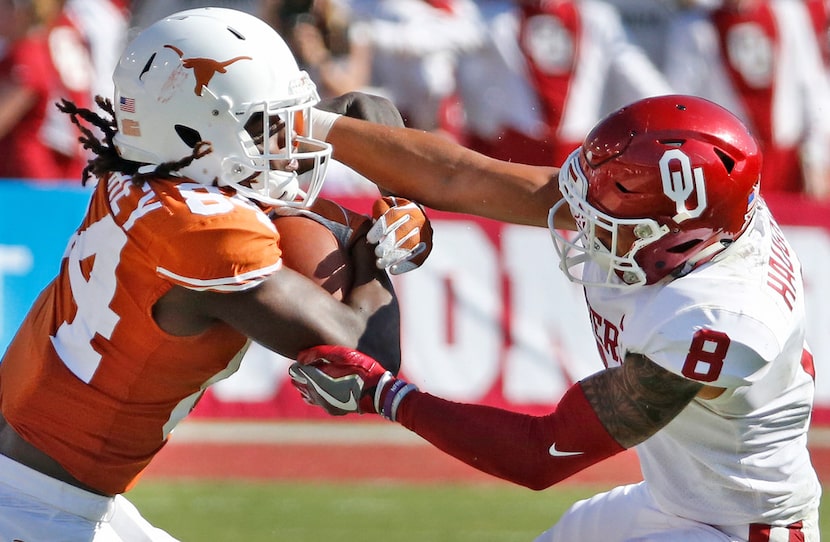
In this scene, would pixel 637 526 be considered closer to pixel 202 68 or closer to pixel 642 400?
pixel 642 400

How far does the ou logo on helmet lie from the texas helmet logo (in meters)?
1.06

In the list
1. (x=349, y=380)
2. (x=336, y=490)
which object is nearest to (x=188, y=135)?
(x=349, y=380)

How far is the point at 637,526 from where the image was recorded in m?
3.26

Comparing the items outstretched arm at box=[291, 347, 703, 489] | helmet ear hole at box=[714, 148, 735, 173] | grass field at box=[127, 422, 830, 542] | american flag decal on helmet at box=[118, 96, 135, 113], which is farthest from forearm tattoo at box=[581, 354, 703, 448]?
grass field at box=[127, 422, 830, 542]

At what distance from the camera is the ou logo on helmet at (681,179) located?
2.93 meters

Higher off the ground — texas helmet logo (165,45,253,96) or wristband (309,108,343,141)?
texas helmet logo (165,45,253,96)

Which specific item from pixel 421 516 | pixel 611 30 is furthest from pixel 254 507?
pixel 611 30

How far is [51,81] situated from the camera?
24.2 feet

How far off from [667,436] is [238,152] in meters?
1.25

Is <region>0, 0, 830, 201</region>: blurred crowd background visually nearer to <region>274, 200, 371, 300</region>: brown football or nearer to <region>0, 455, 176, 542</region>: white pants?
<region>274, 200, 371, 300</region>: brown football

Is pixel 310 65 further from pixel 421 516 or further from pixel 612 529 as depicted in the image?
pixel 612 529

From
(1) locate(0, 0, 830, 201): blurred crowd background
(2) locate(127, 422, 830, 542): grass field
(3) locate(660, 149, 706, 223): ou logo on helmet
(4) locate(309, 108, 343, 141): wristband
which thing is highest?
(3) locate(660, 149, 706, 223): ou logo on helmet

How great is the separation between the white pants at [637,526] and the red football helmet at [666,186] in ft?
1.98

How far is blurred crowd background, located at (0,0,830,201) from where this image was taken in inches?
289
